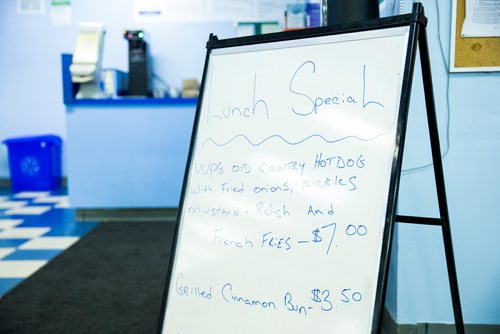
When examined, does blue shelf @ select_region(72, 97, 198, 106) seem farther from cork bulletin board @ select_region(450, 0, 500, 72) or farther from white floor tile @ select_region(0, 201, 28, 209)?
cork bulletin board @ select_region(450, 0, 500, 72)

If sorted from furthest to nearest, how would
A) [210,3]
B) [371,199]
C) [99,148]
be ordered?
[210,3]
[99,148]
[371,199]

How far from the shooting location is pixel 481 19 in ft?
4.13

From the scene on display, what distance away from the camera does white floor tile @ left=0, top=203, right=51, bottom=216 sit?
11.0ft

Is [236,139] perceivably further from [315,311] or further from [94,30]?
[94,30]

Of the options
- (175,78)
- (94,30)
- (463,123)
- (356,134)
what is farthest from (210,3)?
(356,134)

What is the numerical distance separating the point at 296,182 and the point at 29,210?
3206mm

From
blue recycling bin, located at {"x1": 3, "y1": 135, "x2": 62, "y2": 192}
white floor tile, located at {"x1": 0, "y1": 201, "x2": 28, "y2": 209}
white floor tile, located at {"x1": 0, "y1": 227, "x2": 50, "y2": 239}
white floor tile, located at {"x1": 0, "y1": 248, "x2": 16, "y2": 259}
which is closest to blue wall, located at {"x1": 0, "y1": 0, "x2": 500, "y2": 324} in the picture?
white floor tile, located at {"x1": 0, "y1": 248, "x2": 16, "y2": 259}

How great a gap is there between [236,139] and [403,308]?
845 mm

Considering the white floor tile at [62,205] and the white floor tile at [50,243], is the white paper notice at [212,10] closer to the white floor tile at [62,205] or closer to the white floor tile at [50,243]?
the white floor tile at [62,205]

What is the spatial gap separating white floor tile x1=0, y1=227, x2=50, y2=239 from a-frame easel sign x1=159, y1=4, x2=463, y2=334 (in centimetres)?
216

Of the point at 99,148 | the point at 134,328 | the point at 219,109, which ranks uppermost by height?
the point at 219,109

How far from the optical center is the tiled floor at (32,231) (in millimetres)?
2198

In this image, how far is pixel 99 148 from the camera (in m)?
3.15

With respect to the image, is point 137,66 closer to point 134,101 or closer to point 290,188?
point 134,101
